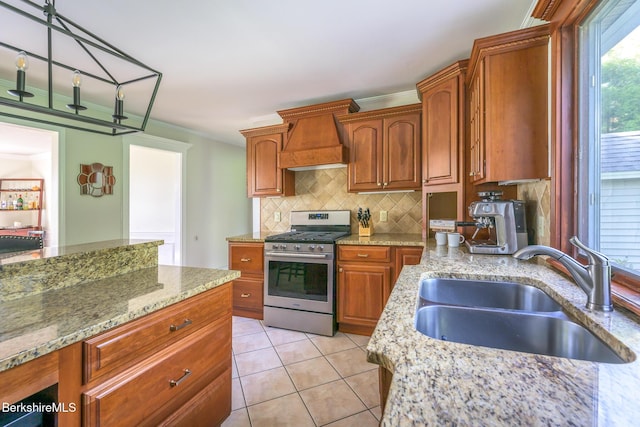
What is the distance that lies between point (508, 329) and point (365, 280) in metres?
1.66

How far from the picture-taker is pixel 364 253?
2686 millimetres

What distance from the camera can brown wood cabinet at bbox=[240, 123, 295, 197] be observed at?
134 inches

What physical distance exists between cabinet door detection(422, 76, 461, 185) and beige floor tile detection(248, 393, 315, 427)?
200cm

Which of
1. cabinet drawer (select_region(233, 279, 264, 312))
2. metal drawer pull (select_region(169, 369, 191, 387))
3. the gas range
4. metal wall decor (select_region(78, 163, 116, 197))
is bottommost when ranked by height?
cabinet drawer (select_region(233, 279, 264, 312))

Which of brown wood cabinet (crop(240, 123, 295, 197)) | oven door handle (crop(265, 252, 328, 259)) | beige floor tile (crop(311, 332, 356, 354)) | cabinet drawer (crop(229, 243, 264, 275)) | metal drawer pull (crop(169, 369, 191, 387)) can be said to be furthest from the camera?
brown wood cabinet (crop(240, 123, 295, 197))

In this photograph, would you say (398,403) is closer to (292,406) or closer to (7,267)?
(7,267)

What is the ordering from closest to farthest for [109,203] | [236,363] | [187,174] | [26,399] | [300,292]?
1. [26,399]
2. [236,363]
3. [300,292]
4. [109,203]
5. [187,174]

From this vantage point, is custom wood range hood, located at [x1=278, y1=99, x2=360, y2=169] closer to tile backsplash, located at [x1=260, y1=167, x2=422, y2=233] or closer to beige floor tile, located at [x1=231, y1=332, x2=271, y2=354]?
tile backsplash, located at [x1=260, y1=167, x2=422, y2=233]

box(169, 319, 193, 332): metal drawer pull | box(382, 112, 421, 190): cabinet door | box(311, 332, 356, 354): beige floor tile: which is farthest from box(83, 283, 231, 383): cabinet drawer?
box(382, 112, 421, 190): cabinet door

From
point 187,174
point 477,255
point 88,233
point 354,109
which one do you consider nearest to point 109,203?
point 88,233

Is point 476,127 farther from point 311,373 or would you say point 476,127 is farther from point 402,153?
point 311,373

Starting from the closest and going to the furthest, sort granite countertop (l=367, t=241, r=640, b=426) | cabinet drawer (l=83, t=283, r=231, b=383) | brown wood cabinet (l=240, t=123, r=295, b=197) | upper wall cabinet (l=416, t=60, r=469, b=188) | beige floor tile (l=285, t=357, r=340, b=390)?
1. granite countertop (l=367, t=241, r=640, b=426)
2. cabinet drawer (l=83, t=283, r=231, b=383)
3. beige floor tile (l=285, t=357, r=340, b=390)
4. upper wall cabinet (l=416, t=60, r=469, b=188)
5. brown wood cabinet (l=240, t=123, r=295, b=197)

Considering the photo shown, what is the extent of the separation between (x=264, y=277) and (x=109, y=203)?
222 cm

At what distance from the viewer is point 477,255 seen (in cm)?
188
